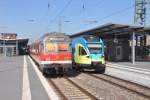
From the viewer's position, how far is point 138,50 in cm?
5869

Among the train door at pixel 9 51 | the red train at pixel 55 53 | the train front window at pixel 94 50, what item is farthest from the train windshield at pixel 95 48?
the train door at pixel 9 51

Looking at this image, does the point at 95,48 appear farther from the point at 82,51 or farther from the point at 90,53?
the point at 82,51

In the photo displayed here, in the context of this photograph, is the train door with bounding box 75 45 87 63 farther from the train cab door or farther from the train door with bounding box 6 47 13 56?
the train door with bounding box 6 47 13 56

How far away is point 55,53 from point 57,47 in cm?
46

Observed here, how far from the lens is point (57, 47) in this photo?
949 inches

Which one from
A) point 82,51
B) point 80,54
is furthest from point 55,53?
point 80,54

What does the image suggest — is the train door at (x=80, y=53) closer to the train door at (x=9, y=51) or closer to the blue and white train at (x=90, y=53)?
the blue and white train at (x=90, y=53)

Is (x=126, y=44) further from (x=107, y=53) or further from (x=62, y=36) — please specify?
(x=62, y=36)

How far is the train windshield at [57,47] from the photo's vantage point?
78.8 feet

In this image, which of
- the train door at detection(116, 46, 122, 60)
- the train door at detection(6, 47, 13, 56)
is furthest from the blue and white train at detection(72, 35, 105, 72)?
the train door at detection(6, 47, 13, 56)

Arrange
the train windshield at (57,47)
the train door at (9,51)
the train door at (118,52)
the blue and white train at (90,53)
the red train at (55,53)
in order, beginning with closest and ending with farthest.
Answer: the red train at (55,53) < the train windshield at (57,47) < the blue and white train at (90,53) < the train door at (118,52) < the train door at (9,51)

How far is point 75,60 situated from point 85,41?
2.66 meters

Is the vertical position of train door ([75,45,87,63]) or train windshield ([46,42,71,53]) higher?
train windshield ([46,42,71,53])

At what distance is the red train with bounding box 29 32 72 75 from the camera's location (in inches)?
936
